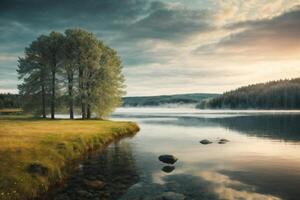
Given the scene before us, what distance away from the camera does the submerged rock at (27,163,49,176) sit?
85.1 ft

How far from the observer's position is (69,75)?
81.0 meters

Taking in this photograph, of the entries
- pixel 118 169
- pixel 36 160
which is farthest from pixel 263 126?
pixel 36 160

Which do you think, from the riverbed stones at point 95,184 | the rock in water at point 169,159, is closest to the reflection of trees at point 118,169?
the riverbed stones at point 95,184

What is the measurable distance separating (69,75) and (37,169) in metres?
56.7

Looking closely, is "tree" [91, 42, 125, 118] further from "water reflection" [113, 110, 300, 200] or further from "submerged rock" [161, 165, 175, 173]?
"submerged rock" [161, 165, 175, 173]

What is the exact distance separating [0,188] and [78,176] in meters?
8.41

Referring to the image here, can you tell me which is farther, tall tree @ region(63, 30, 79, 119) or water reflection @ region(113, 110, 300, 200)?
tall tree @ region(63, 30, 79, 119)

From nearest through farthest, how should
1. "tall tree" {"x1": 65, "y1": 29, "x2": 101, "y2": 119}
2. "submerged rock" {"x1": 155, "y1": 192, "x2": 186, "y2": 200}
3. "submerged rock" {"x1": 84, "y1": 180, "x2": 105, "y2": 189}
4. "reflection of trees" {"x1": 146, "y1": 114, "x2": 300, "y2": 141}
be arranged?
"submerged rock" {"x1": 155, "y1": 192, "x2": 186, "y2": 200}
"submerged rock" {"x1": 84, "y1": 180, "x2": 105, "y2": 189}
"reflection of trees" {"x1": 146, "y1": 114, "x2": 300, "y2": 141}
"tall tree" {"x1": 65, "y1": 29, "x2": 101, "y2": 119}

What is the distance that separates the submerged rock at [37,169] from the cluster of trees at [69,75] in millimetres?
51087

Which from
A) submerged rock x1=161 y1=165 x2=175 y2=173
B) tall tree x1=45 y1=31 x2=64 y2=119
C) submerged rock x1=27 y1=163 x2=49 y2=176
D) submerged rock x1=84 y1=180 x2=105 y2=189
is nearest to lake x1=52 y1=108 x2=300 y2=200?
submerged rock x1=161 y1=165 x2=175 y2=173

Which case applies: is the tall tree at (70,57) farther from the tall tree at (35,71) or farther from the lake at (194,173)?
the lake at (194,173)

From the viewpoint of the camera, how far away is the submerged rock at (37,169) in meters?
25.9

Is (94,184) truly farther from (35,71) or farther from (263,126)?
(263,126)

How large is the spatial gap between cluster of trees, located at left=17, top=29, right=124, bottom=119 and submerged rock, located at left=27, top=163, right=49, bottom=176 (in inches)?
2011
